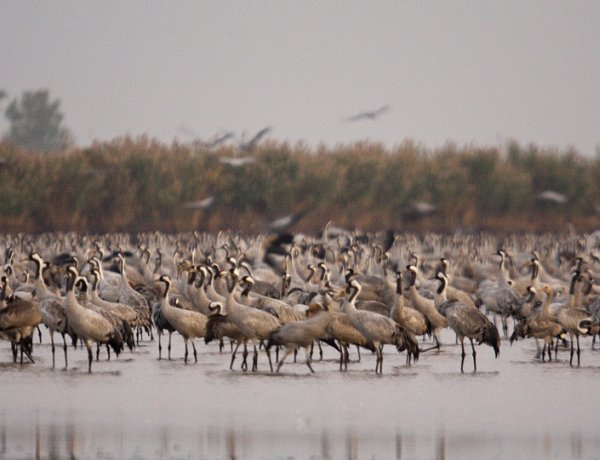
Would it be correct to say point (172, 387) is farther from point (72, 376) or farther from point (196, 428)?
point (196, 428)

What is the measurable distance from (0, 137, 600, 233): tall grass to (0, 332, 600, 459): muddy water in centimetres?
2495

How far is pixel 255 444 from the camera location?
11875mm

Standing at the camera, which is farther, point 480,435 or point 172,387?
point 172,387

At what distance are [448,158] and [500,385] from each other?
38.1 meters

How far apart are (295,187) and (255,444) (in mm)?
37236

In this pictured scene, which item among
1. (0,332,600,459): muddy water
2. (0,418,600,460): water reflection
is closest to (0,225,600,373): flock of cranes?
(0,332,600,459): muddy water

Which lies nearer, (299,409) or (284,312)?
(299,409)

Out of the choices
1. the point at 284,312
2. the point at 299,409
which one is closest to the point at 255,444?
the point at 299,409

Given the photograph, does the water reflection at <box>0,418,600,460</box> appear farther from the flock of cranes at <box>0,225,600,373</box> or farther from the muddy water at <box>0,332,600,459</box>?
the flock of cranes at <box>0,225,600,373</box>

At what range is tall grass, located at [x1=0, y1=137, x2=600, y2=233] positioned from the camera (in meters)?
44.7

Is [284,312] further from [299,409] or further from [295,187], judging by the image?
[295,187]

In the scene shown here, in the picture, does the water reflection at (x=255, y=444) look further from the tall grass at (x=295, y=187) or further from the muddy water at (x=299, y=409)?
the tall grass at (x=295, y=187)

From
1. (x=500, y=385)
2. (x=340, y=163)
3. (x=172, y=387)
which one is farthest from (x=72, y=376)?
(x=340, y=163)

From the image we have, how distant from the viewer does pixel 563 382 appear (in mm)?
15898
